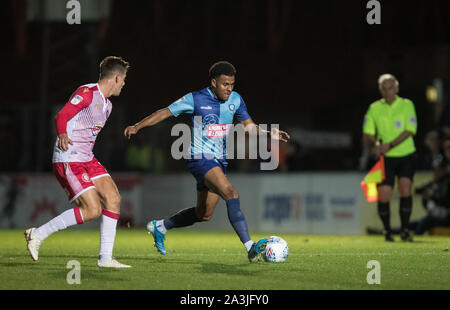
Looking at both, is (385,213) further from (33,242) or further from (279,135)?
(33,242)

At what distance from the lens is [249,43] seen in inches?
1097

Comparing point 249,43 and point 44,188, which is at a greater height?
point 249,43

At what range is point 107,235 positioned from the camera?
8398mm

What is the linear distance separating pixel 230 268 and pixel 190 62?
15953 mm

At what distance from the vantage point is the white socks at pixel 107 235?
329 inches

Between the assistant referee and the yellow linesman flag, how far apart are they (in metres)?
0.11

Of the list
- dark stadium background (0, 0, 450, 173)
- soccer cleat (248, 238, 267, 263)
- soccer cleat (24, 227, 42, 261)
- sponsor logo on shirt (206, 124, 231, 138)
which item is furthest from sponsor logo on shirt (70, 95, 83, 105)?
dark stadium background (0, 0, 450, 173)

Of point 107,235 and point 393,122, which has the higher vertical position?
point 393,122

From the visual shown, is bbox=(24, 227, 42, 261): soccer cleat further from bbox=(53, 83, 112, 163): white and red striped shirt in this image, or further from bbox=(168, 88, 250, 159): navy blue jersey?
bbox=(168, 88, 250, 159): navy blue jersey

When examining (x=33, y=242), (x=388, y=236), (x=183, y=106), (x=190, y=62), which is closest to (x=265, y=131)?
(x=183, y=106)
